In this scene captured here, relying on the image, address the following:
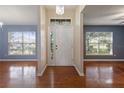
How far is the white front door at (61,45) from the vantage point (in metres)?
8.08

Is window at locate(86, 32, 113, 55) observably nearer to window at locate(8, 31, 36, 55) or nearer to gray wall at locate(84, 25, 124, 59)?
gray wall at locate(84, 25, 124, 59)

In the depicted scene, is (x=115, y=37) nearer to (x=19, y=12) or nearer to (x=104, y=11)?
(x=104, y=11)

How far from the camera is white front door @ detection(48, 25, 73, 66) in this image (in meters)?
8.08

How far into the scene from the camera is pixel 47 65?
7.94 metres

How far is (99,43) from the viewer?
397 inches

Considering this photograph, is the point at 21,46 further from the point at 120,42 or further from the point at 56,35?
the point at 120,42

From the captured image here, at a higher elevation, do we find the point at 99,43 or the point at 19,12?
the point at 19,12

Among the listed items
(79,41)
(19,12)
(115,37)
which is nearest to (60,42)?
(79,41)

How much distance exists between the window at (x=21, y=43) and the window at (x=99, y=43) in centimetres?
312

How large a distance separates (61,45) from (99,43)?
2915 millimetres

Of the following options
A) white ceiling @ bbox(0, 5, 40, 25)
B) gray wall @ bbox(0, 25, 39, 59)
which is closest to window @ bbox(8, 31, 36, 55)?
gray wall @ bbox(0, 25, 39, 59)

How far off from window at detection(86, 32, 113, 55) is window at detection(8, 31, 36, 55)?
10.2 ft
